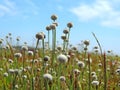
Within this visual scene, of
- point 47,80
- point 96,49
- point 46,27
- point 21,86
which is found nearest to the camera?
point 47,80

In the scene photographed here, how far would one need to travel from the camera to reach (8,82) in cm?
446

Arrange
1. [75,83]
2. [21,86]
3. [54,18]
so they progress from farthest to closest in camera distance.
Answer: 1. [54,18]
2. [21,86]
3. [75,83]

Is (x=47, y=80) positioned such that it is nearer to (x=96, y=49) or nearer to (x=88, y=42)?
(x=88, y=42)

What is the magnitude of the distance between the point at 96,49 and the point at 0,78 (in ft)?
8.03

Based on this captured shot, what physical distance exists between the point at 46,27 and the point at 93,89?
935mm

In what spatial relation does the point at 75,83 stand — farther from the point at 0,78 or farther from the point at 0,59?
the point at 0,59

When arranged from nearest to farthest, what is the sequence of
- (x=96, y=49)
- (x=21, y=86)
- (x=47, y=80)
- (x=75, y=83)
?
(x=47, y=80) < (x=75, y=83) < (x=21, y=86) < (x=96, y=49)

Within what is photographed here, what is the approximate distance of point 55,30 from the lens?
4.04m

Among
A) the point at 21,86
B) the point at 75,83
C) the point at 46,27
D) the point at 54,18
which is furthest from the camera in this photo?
the point at 54,18

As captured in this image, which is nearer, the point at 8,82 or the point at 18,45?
the point at 8,82

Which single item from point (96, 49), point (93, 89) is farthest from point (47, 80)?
point (96, 49)

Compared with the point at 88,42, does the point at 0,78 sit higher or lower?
lower

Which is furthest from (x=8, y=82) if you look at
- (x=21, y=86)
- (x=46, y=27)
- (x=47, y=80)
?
(x=47, y=80)

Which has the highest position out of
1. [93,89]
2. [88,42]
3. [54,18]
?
[54,18]
